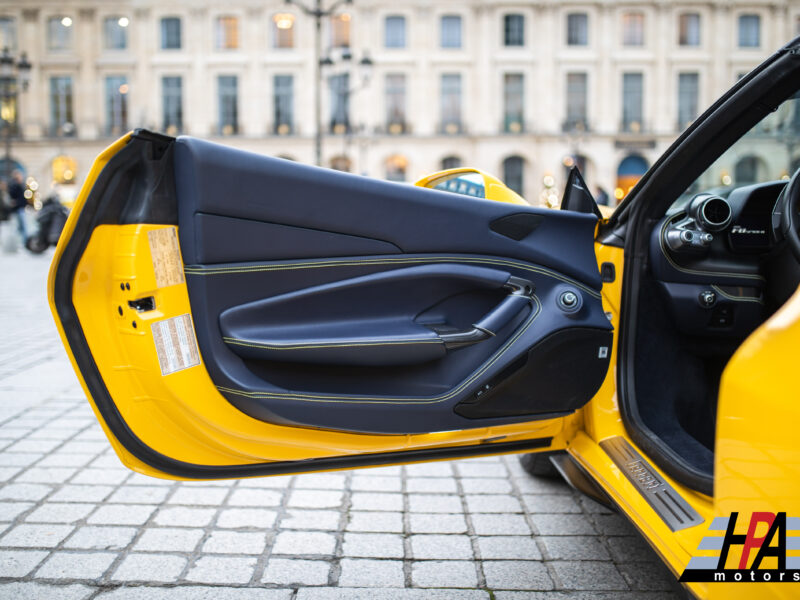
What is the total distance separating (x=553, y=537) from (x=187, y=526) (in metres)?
1.41

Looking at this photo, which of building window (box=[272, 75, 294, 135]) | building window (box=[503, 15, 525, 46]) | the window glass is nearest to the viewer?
the window glass

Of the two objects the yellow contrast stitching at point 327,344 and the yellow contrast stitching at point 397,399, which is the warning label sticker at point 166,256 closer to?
the yellow contrast stitching at point 327,344

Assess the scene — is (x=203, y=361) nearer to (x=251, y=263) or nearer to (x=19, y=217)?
(x=251, y=263)

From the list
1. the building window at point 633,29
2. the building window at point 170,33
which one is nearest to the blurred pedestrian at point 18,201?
the building window at point 170,33

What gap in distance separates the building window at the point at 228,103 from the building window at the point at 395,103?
25.8 ft

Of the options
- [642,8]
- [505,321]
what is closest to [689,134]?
[505,321]

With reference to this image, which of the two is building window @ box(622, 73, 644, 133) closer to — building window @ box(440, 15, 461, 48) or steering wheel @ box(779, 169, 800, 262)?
building window @ box(440, 15, 461, 48)

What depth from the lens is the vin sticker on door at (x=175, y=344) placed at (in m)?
1.75

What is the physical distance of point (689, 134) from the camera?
6.62 feet

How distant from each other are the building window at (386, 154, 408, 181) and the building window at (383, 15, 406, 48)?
18.5 feet

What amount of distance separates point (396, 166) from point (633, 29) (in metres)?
14.0

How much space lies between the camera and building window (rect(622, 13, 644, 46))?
33719 millimetres

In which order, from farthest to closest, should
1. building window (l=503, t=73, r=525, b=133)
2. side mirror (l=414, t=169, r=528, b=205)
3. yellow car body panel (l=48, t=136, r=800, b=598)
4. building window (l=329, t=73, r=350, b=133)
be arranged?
building window (l=503, t=73, r=525, b=133), building window (l=329, t=73, r=350, b=133), side mirror (l=414, t=169, r=528, b=205), yellow car body panel (l=48, t=136, r=800, b=598)

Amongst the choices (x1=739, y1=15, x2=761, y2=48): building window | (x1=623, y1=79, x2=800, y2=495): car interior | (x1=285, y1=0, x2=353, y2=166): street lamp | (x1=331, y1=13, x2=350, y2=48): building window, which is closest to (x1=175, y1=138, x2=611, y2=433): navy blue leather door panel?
(x1=623, y1=79, x2=800, y2=495): car interior
